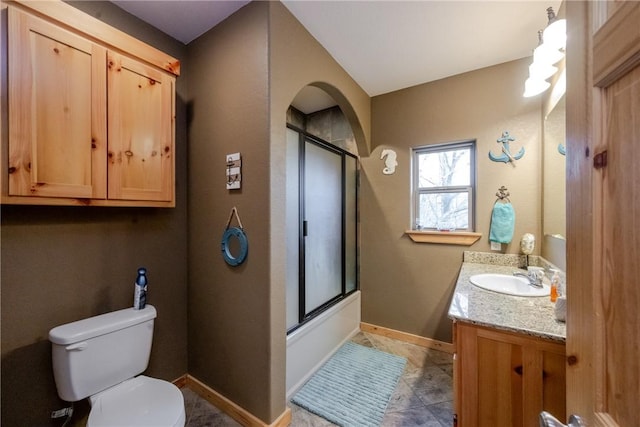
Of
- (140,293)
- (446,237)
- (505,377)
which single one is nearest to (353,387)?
(505,377)

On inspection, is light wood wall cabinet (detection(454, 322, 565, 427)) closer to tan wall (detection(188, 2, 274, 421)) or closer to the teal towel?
tan wall (detection(188, 2, 274, 421))

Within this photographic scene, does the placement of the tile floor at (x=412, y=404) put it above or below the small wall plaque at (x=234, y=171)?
below

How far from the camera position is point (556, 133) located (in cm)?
165

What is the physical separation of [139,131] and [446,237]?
97.4 inches

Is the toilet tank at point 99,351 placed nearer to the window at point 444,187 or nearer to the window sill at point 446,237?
the window sill at point 446,237

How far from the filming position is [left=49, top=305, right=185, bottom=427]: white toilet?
1.12 m

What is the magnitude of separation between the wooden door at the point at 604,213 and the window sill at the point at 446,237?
1.83 m

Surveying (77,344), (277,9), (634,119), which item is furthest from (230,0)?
(77,344)

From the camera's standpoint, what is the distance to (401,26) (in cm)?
170

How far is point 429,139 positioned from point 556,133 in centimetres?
93

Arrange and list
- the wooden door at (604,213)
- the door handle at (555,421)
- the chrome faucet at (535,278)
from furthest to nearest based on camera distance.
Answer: the chrome faucet at (535,278)
the door handle at (555,421)
the wooden door at (604,213)

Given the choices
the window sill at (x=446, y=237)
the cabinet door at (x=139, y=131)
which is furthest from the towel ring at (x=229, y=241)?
the window sill at (x=446, y=237)

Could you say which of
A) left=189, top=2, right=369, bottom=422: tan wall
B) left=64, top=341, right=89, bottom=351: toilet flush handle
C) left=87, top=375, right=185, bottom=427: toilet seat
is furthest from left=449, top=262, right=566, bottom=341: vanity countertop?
left=64, top=341, right=89, bottom=351: toilet flush handle

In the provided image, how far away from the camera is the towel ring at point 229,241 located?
4.97 ft
